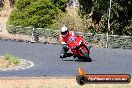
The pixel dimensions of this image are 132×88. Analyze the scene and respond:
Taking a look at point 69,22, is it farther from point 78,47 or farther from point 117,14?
point 78,47

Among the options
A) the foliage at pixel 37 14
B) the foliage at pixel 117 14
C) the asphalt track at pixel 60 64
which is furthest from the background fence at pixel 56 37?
the asphalt track at pixel 60 64

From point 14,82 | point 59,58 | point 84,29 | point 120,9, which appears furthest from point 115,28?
point 14,82

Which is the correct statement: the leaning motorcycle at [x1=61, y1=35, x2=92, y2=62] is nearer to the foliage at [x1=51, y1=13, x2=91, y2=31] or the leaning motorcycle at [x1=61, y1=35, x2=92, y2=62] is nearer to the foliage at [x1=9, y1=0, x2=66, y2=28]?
the foliage at [x1=51, y1=13, x2=91, y2=31]

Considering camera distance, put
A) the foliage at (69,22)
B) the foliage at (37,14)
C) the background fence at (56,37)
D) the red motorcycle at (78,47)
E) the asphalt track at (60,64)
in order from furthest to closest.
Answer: the foliage at (37,14)
the foliage at (69,22)
the background fence at (56,37)
the red motorcycle at (78,47)
the asphalt track at (60,64)

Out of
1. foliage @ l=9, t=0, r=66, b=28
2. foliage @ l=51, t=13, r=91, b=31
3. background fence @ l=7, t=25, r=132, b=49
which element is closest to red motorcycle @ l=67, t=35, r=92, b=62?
background fence @ l=7, t=25, r=132, b=49

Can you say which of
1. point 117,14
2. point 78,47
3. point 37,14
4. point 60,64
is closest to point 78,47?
point 78,47

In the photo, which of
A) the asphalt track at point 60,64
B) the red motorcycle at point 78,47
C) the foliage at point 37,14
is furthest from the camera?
the foliage at point 37,14

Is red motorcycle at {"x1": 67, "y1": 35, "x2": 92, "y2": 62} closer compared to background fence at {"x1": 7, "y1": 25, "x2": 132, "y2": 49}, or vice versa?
red motorcycle at {"x1": 67, "y1": 35, "x2": 92, "y2": 62}

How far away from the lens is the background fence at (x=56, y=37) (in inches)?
1313

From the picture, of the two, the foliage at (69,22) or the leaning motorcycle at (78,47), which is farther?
the foliage at (69,22)

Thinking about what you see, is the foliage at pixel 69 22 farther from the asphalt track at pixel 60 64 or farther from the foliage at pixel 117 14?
the asphalt track at pixel 60 64

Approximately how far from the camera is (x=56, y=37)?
121 feet

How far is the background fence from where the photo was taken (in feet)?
109

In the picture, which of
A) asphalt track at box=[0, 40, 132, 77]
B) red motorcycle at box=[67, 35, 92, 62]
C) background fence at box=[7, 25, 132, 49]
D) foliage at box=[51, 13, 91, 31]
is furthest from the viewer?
foliage at box=[51, 13, 91, 31]
